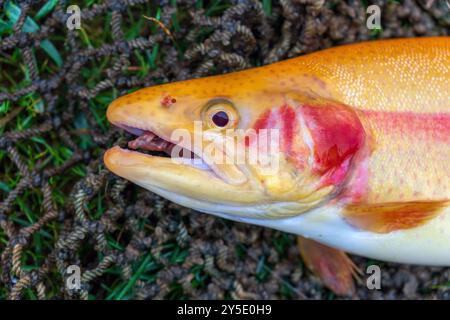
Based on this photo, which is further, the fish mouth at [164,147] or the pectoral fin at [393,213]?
the pectoral fin at [393,213]

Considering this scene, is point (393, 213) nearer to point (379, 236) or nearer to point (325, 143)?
point (379, 236)

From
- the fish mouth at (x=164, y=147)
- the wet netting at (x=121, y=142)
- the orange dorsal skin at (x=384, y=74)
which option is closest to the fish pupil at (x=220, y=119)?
the fish mouth at (x=164, y=147)

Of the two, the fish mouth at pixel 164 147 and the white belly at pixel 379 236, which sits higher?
the fish mouth at pixel 164 147

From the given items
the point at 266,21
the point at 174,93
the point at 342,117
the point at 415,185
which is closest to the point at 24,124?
the point at 174,93

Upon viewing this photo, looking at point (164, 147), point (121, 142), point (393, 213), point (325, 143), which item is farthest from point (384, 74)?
point (121, 142)

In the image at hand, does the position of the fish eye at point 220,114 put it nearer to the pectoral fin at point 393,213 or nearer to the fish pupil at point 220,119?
the fish pupil at point 220,119

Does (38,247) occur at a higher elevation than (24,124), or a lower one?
lower
